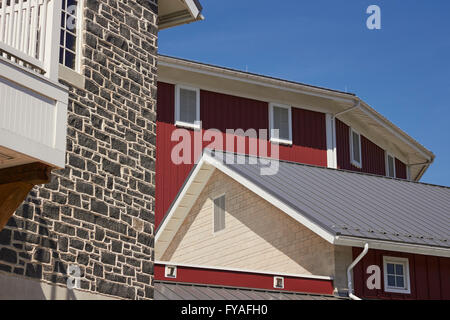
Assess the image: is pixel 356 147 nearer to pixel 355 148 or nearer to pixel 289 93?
pixel 355 148

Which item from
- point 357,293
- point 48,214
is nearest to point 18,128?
point 48,214

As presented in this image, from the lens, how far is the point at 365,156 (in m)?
32.9

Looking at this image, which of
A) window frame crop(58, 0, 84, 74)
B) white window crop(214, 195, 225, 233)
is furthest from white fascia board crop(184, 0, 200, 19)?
white window crop(214, 195, 225, 233)

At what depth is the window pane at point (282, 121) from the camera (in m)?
29.4

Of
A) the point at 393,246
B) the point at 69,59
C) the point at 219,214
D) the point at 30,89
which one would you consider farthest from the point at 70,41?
the point at 219,214

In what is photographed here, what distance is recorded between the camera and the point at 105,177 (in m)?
14.9

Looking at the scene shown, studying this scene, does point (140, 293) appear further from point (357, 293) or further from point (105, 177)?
point (357, 293)

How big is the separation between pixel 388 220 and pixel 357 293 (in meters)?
2.59

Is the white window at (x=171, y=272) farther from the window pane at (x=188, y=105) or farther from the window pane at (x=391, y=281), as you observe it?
the window pane at (x=188, y=105)

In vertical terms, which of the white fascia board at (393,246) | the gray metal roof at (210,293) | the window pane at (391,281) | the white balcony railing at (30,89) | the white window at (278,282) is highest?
the white balcony railing at (30,89)

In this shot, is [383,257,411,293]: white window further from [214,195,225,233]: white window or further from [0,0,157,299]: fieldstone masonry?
[0,0,157,299]: fieldstone masonry

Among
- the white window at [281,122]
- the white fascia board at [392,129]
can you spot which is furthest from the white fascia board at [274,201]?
the white fascia board at [392,129]

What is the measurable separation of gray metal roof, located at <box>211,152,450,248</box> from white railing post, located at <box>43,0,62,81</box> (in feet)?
30.6

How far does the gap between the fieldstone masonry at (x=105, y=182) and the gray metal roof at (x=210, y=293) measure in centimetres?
134
